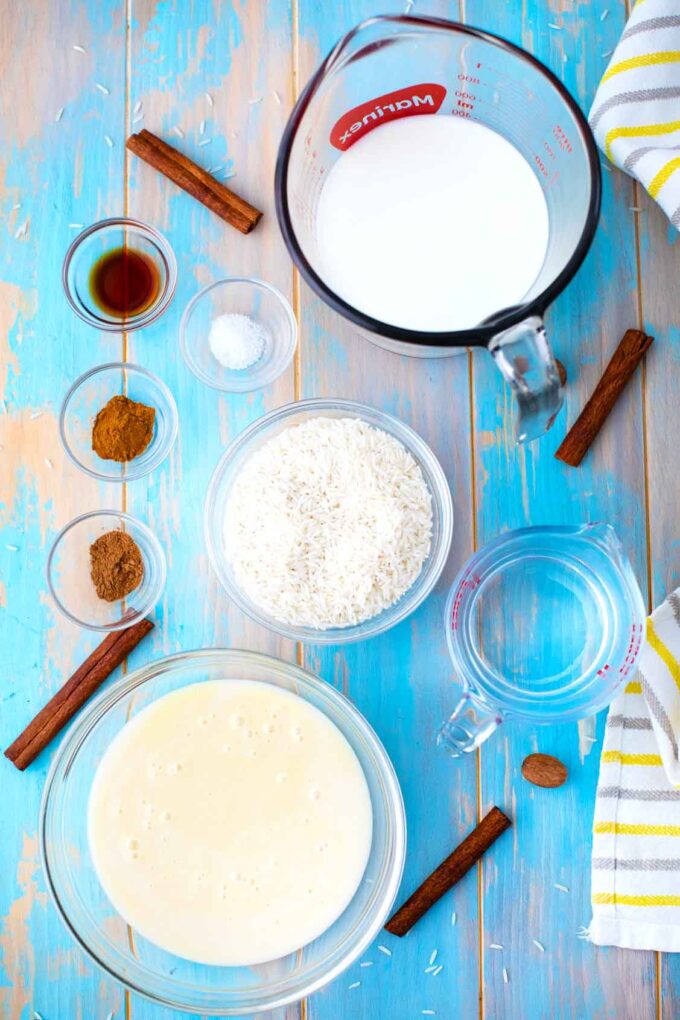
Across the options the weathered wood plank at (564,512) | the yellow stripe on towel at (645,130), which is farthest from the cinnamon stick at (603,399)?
the yellow stripe on towel at (645,130)

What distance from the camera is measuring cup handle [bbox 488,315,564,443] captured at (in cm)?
82

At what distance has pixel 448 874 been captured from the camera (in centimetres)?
111

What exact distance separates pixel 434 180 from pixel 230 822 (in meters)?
0.79

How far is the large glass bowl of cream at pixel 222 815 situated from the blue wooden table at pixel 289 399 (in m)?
0.06

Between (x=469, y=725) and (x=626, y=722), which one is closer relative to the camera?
(x=469, y=725)

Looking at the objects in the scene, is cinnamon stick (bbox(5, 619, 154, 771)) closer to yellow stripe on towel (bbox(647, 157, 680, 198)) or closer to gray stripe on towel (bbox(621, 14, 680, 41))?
yellow stripe on towel (bbox(647, 157, 680, 198))

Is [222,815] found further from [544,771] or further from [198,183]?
→ [198,183]

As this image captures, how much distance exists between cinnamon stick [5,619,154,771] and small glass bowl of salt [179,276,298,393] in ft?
1.12

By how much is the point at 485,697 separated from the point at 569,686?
0.39ft

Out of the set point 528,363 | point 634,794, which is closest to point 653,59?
point 528,363

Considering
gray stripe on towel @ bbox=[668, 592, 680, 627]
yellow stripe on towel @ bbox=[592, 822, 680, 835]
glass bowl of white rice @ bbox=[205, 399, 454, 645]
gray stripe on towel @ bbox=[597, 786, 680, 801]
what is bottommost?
yellow stripe on towel @ bbox=[592, 822, 680, 835]

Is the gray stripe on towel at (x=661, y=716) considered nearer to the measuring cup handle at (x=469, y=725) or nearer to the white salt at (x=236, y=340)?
the measuring cup handle at (x=469, y=725)

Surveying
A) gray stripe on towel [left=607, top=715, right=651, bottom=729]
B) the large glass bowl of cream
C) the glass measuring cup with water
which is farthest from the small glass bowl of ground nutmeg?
gray stripe on towel [left=607, top=715, right=651, bottom=729]

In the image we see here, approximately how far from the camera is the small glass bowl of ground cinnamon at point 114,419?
1.12 meters
